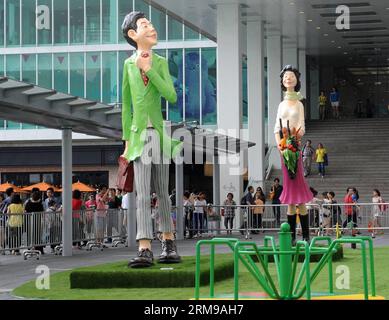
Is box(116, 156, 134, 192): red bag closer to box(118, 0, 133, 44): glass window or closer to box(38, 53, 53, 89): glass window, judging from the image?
box(118, 0, 133, 44): glass window

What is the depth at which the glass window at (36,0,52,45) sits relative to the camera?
2394 inches

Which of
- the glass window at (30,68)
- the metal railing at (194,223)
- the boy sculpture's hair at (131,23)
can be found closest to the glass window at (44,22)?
the glass window at (30,68)

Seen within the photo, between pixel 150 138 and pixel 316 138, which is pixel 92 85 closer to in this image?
pixel 316 138

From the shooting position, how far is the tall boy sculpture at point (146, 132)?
16.5 metres

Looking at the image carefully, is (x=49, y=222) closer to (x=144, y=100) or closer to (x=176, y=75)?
(x=144, y=100)

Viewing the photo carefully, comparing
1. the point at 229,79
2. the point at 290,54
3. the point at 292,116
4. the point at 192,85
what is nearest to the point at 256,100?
the point at 229,79

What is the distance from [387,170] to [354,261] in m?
28.3

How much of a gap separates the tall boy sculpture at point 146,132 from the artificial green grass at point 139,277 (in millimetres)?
322

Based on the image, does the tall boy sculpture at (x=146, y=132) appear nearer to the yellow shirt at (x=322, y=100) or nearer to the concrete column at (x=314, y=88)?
the yellow shirt at (x=322, y=100)

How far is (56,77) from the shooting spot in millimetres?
61156

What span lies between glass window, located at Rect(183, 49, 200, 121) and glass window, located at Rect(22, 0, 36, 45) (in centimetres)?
884

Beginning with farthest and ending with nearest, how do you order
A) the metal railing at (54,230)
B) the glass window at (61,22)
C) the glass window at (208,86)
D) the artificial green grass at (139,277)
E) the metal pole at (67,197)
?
the glass window at (61,22), the glass window at (208,86), the metal pole at (67,197), the metal railing at (54,230), the artificial green grass at (139,277)

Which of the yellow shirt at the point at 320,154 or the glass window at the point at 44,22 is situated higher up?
the glass window at the point at 44,22

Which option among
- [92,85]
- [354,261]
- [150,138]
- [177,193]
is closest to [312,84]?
[92,85]
